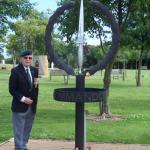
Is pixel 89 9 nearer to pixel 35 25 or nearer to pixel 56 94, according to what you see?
pixel 56 94

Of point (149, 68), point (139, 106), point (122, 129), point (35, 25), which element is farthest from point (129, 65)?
point (122, 129)

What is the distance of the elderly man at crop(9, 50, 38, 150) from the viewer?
30.7ft

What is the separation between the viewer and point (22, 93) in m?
9.38

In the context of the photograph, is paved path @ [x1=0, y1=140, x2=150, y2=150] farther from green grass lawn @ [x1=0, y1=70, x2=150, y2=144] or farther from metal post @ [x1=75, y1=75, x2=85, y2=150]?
metal post @ [x1=75, y1=75, x2=85, y2=150]

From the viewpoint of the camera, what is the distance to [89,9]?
14.8 meters

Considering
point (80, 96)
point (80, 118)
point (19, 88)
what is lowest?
point (80, 118)

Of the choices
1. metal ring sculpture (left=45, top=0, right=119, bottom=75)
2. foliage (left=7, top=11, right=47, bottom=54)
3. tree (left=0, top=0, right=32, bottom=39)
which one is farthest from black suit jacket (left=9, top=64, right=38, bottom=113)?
foliage (left=7, top=11, right=47, bottom=54)

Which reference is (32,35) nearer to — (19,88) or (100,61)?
(100,61)

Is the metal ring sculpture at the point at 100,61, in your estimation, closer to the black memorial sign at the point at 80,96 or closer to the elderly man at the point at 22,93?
the elderly man at the point at 22,93

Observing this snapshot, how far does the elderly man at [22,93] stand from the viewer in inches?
369

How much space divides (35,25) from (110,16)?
5728 cm

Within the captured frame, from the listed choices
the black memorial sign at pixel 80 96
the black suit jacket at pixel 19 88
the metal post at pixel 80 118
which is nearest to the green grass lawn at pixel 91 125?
the metal post at pixel 80 118

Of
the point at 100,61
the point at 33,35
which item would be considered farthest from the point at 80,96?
the point at 33,35

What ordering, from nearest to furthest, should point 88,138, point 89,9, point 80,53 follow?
point 80,53 → point 88,138 → point 89,9
